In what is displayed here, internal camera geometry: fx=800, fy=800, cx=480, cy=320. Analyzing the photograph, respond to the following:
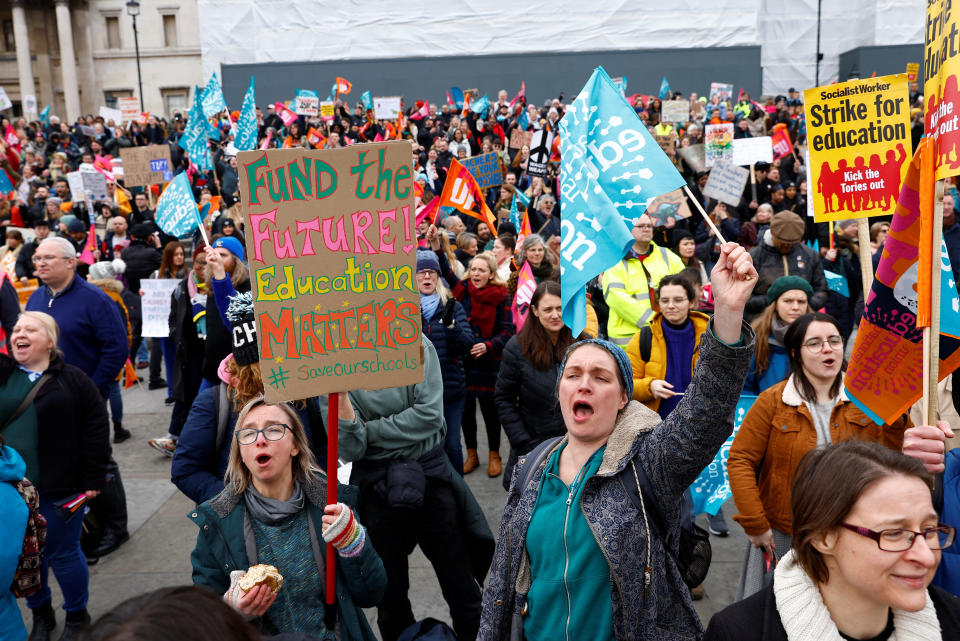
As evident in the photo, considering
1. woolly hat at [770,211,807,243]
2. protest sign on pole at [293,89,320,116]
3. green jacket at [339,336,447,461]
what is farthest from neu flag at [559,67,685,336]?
protest sign on pole at [293,89,320,116]

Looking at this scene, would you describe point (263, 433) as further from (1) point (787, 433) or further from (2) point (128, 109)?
(2) point (128, 109)

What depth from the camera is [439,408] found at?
12.0 ft

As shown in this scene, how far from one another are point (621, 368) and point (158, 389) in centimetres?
772

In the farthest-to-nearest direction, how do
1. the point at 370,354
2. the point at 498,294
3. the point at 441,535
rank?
the point at 498,294 → the point at 441,535 → the point at 370,354

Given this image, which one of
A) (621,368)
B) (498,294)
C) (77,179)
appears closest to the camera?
(621,368)

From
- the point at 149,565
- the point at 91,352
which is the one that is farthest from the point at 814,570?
the point at 91,352

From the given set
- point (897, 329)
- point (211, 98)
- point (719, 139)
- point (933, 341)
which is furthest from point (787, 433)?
point (211, 98)

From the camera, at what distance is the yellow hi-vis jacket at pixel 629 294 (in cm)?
568

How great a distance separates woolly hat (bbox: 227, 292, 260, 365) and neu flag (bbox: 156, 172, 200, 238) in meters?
3.48

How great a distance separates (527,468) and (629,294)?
3466mm

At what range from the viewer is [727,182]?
961 centimetres

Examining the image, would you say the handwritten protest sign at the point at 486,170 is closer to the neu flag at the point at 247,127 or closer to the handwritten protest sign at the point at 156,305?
the neu flag at the point at 247,127

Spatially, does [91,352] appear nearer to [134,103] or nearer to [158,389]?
[158,389]

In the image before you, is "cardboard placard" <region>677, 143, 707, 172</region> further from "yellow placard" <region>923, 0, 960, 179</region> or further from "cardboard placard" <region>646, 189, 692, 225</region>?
"yellow placard" <region>923, 0, 960, 179</region>
